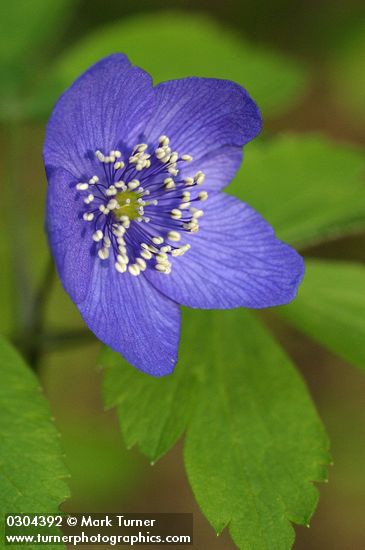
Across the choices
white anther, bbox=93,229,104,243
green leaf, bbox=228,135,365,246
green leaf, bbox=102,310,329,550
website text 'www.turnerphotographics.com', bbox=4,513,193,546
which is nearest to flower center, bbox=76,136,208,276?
white anther, bbox=93,229,104,243

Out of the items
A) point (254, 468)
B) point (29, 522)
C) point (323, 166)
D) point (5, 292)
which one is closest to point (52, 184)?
point (29, 522)

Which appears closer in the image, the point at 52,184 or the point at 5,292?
the point at 52,184

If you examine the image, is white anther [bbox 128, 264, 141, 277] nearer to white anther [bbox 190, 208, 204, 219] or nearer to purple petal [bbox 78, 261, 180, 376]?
purple petal [bbox 78, 261, 180, 376]

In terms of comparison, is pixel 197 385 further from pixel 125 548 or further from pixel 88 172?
pixel 125 548

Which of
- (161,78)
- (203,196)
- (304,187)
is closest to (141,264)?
(203,196)

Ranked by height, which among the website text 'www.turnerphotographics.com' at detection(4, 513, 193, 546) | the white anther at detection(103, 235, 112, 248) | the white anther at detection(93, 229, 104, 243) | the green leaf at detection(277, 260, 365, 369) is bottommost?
the website text 'www.turnerphotographics.com' at detection(4, 513, 193, 546)

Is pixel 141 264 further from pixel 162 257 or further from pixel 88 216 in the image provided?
pixel 88 216
